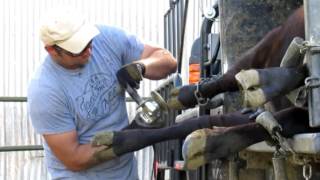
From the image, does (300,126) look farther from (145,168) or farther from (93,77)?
(145,168)

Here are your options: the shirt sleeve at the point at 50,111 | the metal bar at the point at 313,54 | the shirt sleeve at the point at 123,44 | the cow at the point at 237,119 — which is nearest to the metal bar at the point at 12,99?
the shirt sleeve at the point at 123,44

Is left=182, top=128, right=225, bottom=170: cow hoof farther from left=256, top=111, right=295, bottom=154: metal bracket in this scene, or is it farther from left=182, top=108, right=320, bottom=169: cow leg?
left=256, top=111, right=295, bottom=154: metal bracket

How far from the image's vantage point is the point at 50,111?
3.34 m

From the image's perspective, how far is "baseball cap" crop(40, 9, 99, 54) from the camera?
326 centimetres

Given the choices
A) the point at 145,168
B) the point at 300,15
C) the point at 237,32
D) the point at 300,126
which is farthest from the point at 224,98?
the point at 145,168

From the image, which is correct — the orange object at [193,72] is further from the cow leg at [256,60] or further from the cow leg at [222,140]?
the cow leg at [222,140]

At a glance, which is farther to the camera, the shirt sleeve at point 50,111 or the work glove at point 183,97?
the shirt sleeve at point 50,111

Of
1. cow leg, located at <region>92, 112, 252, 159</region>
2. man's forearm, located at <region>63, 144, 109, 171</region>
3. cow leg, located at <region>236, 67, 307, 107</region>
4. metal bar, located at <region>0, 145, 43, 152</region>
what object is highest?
metal bar, located at <region>0, 145, 43, 152</region>

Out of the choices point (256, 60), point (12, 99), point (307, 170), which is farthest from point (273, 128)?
point (12, 99)

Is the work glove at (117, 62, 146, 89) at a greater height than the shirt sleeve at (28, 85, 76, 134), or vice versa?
the work glove at (117, 62, 146, 89)

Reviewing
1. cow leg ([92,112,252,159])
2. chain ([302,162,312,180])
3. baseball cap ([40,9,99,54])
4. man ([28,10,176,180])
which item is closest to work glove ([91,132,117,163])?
cow leg ([92,112,252,159])

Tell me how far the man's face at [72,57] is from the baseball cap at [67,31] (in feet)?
0.10

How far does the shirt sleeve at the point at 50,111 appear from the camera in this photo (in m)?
3.33

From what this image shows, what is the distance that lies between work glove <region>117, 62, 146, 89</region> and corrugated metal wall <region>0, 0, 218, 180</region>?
4208 mm
